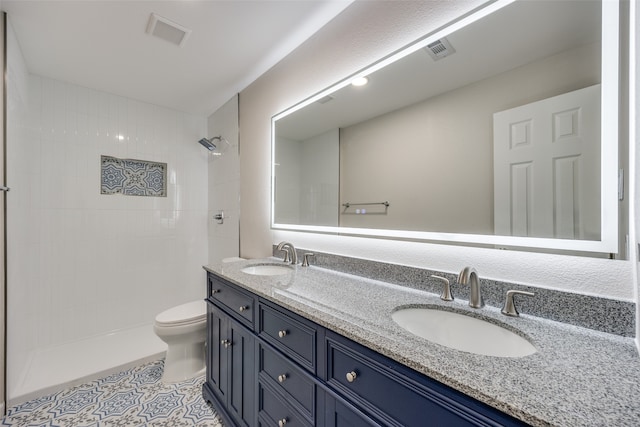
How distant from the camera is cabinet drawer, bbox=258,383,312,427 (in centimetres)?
97

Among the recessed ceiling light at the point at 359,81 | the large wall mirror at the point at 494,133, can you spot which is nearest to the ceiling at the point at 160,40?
the recessed ceiling light at the point at 359,81

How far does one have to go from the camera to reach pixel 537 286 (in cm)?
86

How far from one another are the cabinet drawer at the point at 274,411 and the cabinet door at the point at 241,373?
0.07 metres

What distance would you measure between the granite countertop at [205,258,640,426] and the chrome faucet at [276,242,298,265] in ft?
2.37

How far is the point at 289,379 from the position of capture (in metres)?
1.00

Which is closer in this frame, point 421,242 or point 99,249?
point 421,242

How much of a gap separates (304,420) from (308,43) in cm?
199

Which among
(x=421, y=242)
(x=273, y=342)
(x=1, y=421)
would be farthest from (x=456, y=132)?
(x=1, y=421)

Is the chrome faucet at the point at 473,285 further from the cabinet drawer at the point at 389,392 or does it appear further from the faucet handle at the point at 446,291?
the cabinet drawer at the point at 389,392

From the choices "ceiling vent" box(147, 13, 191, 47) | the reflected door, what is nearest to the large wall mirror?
the reflected door

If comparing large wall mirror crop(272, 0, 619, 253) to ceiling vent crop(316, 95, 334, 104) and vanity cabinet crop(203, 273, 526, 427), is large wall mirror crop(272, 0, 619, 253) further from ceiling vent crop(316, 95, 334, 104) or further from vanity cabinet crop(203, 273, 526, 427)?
vanity cabinet crop(203, 273, 526, 427)

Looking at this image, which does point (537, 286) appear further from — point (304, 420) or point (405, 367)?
point (304, 420)

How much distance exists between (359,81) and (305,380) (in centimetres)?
141

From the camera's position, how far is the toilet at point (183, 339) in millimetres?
1832
